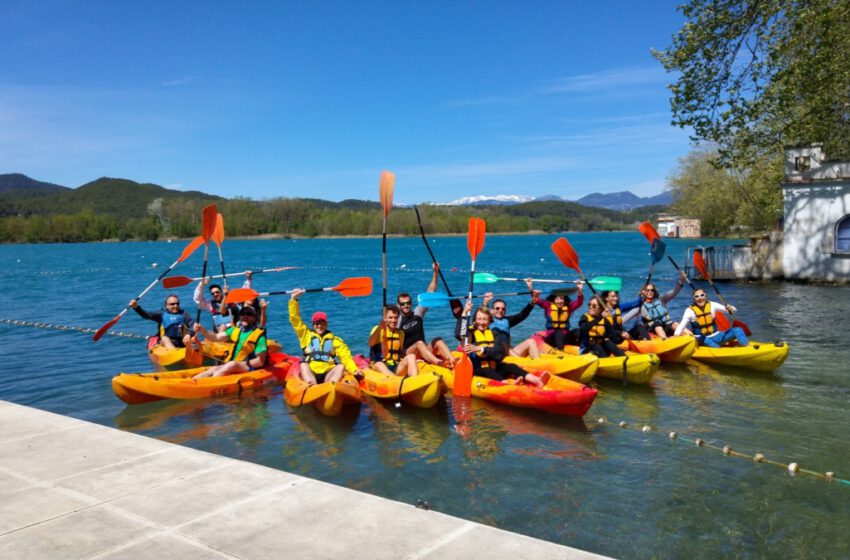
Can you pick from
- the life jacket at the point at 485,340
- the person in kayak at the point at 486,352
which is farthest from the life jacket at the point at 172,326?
the life jacket at the point at 485,340

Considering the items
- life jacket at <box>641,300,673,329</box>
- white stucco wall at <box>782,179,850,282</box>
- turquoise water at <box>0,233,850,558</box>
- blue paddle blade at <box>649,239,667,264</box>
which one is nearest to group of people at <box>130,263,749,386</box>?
life jacket at <box>641,300,673,329</box>

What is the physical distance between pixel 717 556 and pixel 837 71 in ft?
63.5

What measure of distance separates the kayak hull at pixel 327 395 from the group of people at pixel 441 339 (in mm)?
197

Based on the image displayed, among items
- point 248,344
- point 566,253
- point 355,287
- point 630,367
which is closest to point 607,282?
point 566,253

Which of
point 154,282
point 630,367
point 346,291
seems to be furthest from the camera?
point 154,282

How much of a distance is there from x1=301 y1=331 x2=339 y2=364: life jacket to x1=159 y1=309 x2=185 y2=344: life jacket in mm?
4540

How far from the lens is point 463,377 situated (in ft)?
31.1

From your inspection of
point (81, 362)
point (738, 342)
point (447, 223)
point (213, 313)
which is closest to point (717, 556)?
point (738, 342)

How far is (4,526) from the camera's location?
4.06 m

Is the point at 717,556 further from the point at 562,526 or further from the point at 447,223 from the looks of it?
the point at 447,223

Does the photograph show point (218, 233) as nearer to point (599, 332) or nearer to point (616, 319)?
point (599, 332)

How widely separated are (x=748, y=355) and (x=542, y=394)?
481 centimetres

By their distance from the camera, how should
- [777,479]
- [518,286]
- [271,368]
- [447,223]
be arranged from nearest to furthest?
[777,479] → [271,368] → [518,286] → [447,223]

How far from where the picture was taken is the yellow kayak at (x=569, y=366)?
9.97 metres
